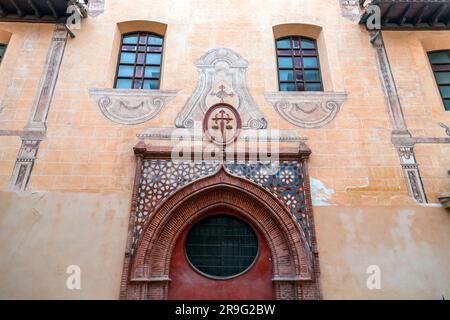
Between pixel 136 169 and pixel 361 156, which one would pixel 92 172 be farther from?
pixel 361 156

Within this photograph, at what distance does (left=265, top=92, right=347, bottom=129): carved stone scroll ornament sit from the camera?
6.60m

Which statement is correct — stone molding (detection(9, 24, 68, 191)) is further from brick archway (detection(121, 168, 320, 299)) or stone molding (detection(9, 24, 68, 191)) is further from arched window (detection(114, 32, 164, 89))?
brick archway (detection(121, 168, 320, 299))

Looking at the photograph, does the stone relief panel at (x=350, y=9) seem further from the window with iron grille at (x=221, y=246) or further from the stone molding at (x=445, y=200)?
the window with iron grille at (x=221, y=246)

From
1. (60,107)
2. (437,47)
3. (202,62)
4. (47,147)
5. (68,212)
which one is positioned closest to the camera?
(68,212)

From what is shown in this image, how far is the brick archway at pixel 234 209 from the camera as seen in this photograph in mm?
5285

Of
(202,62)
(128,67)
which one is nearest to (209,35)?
(202,62)

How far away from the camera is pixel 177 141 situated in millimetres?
6277

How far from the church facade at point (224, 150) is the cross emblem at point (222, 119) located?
1.5 inches

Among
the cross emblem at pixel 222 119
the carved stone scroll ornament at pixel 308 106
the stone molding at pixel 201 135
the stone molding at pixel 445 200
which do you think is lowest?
the stone molding at pixel 445 200

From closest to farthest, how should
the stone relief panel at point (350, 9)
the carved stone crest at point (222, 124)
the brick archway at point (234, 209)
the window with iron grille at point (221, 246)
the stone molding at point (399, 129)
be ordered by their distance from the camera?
1. the brick archway at point (234, 209)
2. the window with iron grille at point (221, 246)
3. the stone molding at point (399, 129)
4. the carved stone crest at point (222, 124)
5. the stone relief panel at point (350, 9)

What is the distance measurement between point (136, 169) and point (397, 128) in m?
5.41

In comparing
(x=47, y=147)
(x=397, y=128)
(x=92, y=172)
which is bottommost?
(x=92, y=172)

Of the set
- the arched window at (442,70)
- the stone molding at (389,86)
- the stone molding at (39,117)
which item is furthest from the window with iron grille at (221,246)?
the arched window at (442,70)

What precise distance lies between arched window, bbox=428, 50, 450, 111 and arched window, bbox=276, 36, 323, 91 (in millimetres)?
2795
